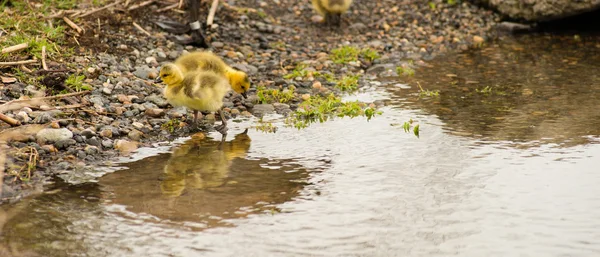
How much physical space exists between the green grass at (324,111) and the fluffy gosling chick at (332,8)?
112 inches

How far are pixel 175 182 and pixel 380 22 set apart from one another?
6017 mm

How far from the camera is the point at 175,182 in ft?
17.7

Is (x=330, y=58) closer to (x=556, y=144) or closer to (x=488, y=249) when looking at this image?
(x=556, y=144)

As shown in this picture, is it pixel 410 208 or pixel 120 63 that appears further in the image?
pixel 120 63

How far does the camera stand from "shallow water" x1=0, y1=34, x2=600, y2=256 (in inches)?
172

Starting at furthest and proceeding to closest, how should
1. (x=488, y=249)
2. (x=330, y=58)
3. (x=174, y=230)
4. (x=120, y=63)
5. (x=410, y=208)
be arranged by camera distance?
1. (x=330, y=58)
2. (x=120, y=63)
3. (x=410, y=208)
4. (x=174, y=230)
5. (x=488, y=249)

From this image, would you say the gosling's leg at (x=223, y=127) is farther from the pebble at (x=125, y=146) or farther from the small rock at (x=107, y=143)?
the small rock at (x=107, y=143)

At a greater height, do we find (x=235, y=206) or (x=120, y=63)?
(x=120, y=63)

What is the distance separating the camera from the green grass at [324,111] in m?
6.97

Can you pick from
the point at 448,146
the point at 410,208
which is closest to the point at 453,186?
the point at 410,208

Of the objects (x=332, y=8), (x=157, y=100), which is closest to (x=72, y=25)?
(x=157, y=100)

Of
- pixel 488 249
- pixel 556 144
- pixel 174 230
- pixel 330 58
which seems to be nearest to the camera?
pixel 488 249

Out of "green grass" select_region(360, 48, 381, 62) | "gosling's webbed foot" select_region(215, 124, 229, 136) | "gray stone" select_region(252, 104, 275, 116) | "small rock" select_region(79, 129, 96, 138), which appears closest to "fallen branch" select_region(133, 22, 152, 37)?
"gray stone" select_region(252, 104, 275, 116)

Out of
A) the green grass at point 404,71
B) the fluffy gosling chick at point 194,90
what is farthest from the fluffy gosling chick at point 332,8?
the fluffy gosling chick at point 194,90
